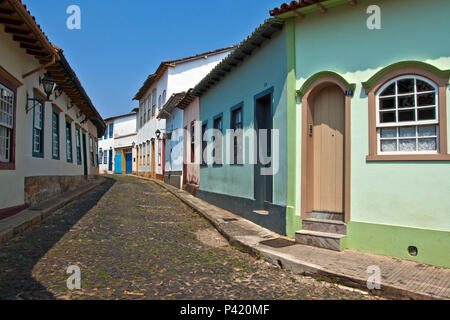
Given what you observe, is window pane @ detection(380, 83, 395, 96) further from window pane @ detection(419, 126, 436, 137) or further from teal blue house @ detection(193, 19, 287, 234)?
teal blue house @ detection(193, 19, 287, 234)

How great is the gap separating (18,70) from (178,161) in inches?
429

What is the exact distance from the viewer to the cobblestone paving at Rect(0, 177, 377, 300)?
4051mm

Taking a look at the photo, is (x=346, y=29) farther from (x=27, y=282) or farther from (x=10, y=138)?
(x=10, y=138)

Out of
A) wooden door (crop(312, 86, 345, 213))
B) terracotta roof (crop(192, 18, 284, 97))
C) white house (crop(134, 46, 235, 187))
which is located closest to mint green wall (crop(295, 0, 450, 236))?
wooden door (crop(312, 86, 345, 213))

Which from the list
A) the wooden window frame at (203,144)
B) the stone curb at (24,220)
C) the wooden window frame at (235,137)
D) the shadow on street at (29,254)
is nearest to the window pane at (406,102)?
the wooden window frame at (235,137)

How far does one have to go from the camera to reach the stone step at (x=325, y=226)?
232 inches

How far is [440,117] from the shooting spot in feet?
16.3

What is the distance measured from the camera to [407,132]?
5316 millimetres

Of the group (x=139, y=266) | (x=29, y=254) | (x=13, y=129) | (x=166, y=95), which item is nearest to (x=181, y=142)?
(x=166, y=95)

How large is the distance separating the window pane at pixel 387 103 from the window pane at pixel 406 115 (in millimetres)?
173

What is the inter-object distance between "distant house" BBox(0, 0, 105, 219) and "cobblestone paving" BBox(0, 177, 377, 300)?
4.33 feet

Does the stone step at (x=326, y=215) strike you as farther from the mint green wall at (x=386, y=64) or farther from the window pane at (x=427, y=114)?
the window pane at (x=427, y=114)

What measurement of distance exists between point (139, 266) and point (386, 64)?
4944 mm

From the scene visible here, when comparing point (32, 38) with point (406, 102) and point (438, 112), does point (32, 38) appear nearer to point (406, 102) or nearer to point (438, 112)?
point (406, 102)
